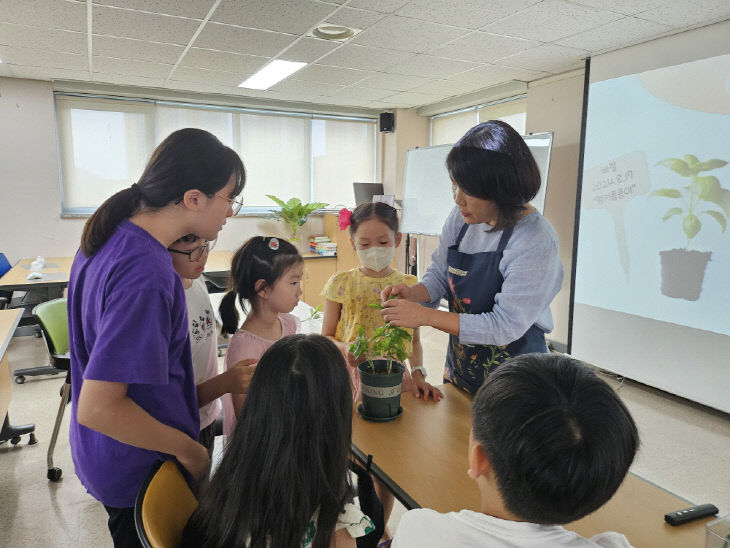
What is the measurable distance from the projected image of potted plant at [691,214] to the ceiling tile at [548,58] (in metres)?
1.13

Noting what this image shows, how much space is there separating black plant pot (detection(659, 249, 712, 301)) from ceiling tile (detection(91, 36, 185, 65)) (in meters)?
3.72

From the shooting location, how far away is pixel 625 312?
3449 millimetres

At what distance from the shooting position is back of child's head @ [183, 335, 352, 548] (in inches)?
33.2

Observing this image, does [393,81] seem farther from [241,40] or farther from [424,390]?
[424,390]

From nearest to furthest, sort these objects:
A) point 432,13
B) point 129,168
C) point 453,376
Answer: point 453,376
point 432,13
point 129,168

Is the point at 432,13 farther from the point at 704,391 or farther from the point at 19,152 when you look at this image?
the point at 19,152

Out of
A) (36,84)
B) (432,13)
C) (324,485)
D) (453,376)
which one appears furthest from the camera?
(36,84)

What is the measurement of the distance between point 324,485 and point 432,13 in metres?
2.85

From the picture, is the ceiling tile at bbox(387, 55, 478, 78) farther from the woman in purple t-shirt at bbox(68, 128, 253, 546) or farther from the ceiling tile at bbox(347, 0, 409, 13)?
the woman in purple t-shirt at bbox(68, 128, 253, 546)

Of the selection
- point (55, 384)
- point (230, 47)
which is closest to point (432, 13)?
point (230, 47)

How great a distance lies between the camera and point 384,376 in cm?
120

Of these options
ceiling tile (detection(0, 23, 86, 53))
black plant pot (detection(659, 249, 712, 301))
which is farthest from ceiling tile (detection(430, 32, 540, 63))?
ceiling tile (detection(0, 23, 86, 53))

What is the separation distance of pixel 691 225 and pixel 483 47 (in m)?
1.86

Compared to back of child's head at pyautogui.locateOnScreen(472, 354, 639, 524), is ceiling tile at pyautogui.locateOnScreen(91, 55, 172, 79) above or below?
above
